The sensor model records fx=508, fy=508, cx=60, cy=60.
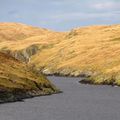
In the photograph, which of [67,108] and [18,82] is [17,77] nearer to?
[18,82]

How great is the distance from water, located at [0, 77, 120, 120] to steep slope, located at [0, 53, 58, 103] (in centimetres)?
496

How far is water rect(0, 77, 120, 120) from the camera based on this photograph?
117 metres

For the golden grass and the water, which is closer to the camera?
the water

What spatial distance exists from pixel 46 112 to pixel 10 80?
1577 inches

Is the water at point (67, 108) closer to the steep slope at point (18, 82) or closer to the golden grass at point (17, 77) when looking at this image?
the steep slope at point (18, 82)

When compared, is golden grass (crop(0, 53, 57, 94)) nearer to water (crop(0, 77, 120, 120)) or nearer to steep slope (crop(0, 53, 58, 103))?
steep slope (crop(0, 53, 58, 103))

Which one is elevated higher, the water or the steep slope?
the steep slope

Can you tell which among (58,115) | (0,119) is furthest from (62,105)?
(0,119)

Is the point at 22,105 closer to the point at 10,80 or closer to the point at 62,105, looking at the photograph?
the point at 62,105

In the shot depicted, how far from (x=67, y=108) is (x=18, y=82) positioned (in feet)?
114

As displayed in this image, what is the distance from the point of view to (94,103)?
147 metres

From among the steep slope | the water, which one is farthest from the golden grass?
the water

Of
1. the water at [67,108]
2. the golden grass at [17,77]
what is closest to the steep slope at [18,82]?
the golden grass at [17,77]

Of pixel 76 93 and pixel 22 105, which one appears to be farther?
pixel 76 93
